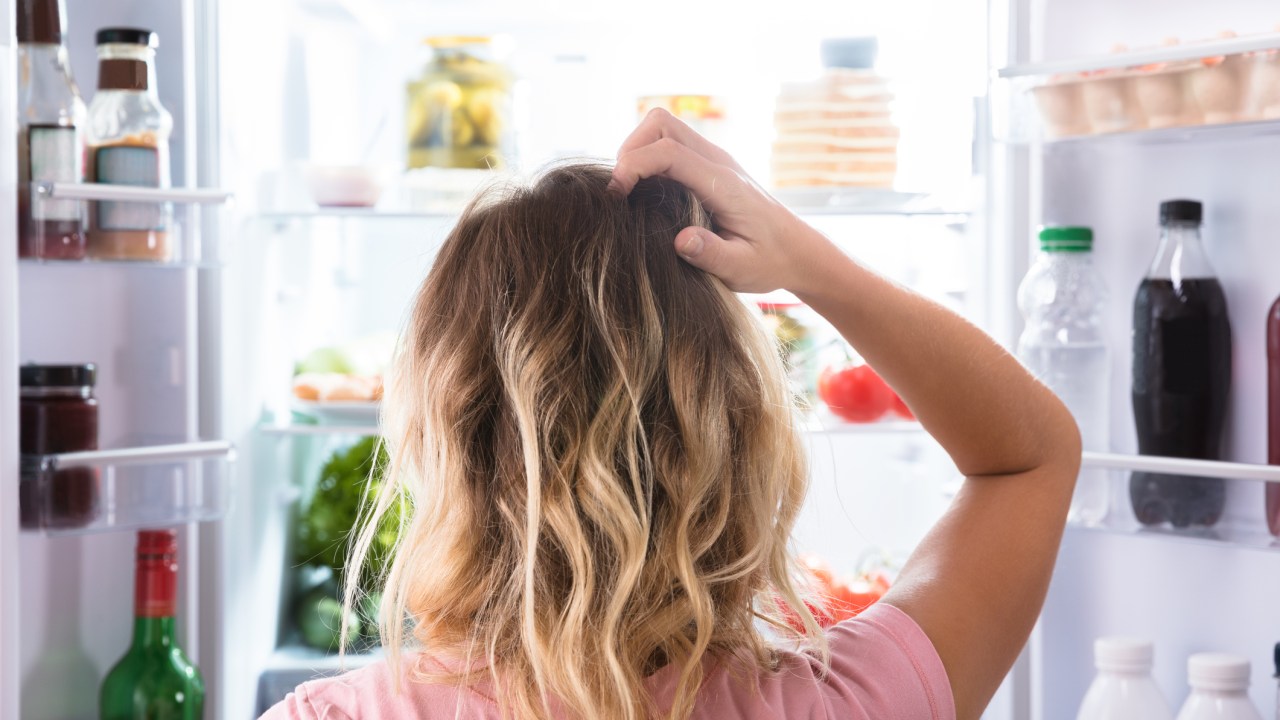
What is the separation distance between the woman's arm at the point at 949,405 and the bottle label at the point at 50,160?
0.85 meters

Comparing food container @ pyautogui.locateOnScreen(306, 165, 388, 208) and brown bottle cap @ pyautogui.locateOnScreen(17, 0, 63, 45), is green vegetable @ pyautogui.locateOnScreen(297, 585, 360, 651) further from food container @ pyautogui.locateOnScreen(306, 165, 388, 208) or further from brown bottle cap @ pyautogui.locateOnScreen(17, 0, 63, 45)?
brown bottle cap @ pyautogui.locateOnScreen(17, 0, 63, 45)

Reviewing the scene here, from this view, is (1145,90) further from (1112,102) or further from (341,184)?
(341,184)

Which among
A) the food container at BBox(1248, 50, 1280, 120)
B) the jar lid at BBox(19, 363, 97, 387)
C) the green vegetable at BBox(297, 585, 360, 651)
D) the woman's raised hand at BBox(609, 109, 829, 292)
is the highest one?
the food container at BBox(1248, 50, 1280, 120)

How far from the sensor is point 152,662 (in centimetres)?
145

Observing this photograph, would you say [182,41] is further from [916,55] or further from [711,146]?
[916,55]

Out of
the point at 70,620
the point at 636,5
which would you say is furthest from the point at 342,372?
the point at 636,5

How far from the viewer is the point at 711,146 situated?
813mm

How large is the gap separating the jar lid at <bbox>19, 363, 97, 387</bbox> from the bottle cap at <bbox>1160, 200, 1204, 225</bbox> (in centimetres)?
122

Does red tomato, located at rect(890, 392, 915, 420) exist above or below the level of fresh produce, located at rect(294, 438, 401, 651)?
above

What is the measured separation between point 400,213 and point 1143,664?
1.17 m

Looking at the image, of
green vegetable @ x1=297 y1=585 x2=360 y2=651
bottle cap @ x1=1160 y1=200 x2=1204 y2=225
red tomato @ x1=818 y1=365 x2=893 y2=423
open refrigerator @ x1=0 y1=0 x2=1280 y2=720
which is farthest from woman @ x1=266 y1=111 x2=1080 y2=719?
green vegetable @ x1=297 y1=585 x2=360 y2=651

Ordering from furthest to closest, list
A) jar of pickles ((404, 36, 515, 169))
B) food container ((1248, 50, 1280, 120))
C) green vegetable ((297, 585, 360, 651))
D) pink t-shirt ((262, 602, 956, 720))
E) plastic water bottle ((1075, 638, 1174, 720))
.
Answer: green vegetable ((297, 585, 360, 651)), jar of pickles ((404, 36, 515, 169)), plastic water bottle ((1075, 638, 1174, 720)), food container ((1248, 50, 1280, 120)), pink t-shirt ((262, 602, 956, 720))

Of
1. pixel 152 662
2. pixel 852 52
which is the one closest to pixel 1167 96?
pixel 852 52

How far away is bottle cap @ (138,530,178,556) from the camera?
1411 millimetres
